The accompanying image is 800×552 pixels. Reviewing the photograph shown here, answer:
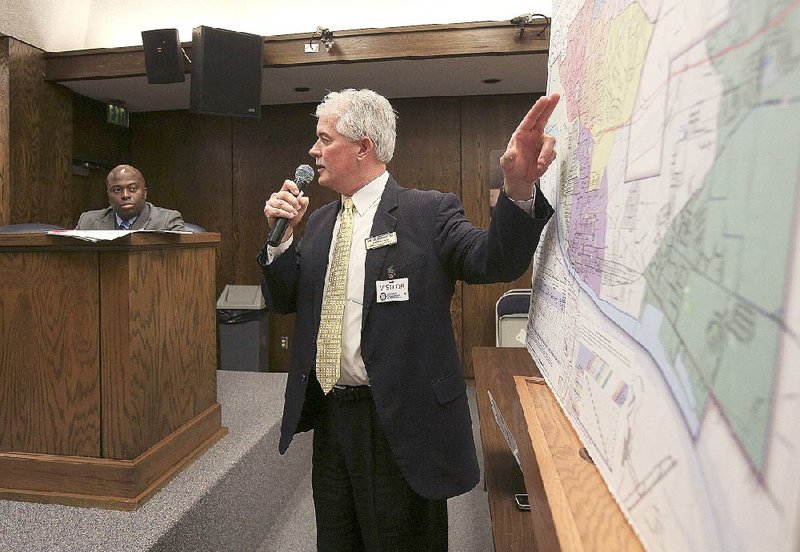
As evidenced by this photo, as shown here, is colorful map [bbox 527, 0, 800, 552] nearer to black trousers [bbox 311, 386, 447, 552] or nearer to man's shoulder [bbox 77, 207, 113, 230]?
black trousers [bbox 311, 386, 447, 552]

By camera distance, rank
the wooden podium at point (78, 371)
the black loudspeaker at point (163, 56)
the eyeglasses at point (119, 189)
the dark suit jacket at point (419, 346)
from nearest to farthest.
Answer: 1. the dark suit jacket at point (419, 346)
2. the wooden podium at point (78, 371)
3. the eyeglasses at point (119, 189)
4. the black loudspeaker at point (163, 56)

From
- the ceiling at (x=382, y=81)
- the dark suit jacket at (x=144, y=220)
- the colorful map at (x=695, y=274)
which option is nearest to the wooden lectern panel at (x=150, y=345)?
the dark suit jacket at (x=144, y=220)

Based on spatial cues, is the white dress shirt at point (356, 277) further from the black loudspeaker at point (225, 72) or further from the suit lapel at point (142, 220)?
the black loudspeaker at point (225, 72)

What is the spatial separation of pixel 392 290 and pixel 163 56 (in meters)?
3.31

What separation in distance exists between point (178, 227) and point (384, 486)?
2420 mm

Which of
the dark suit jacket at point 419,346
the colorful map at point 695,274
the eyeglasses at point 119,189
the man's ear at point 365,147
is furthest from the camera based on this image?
the eyeglasses at point 119,189

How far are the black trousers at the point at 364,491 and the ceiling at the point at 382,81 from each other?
3.05 m

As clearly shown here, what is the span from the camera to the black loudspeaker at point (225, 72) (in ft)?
11.5

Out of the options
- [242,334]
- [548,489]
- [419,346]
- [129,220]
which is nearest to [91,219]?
[129,220]

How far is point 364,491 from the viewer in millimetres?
1358

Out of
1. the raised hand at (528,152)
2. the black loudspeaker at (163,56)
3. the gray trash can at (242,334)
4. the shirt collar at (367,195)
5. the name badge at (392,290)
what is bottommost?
the gray trash can at (242,334)

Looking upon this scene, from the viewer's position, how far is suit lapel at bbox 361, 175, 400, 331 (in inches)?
50.6

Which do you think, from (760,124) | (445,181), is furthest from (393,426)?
(445,181)

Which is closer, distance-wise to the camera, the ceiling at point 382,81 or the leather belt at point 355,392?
the leather belt at point 355,392
